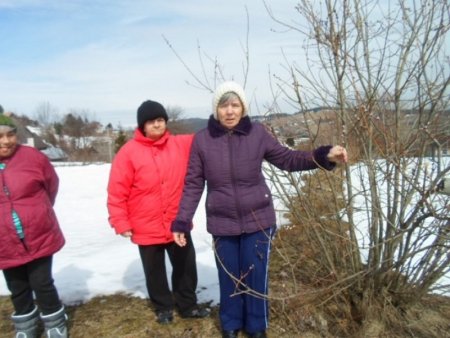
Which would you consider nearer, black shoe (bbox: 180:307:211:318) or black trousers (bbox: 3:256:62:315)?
black trousers (bbox: 3:256:62:315)

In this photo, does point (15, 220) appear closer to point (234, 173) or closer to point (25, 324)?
point (25, 324)

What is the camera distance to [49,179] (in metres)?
2.85

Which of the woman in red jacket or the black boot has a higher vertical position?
the woman in red jacket

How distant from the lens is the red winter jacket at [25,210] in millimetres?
2613

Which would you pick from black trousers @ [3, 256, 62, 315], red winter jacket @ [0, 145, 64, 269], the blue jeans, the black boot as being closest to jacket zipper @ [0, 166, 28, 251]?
red winter jacket @ [0, 145, 64, 269]

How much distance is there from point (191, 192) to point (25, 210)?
41.0 inches

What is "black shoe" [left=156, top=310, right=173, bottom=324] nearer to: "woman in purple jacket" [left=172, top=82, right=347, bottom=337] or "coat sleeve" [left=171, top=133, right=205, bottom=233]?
"woman in purple jacket" [left=172, top=82, right=347, bottom=337]

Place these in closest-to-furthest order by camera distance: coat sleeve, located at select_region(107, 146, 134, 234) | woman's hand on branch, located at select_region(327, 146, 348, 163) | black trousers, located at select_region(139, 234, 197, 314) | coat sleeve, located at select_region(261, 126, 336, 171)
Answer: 1. woman's hand on branch, located at select_region(327, 146, 348, 163)
2. coat sleeve, located at select_region(261, 126, 336, 171)
3. coat sleeve, located at select_region(107, 146, 134, 234)
4. black trousers, located at select_region(139, 234, 197, 314)

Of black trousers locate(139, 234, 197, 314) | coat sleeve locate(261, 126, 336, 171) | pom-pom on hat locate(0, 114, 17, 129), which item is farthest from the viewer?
black trousers locate(139, 234, 197, 314)

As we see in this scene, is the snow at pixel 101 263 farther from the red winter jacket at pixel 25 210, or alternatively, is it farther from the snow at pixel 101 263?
the red winter jacket at pixel 25 210

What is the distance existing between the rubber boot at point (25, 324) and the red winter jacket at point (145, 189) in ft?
2.72

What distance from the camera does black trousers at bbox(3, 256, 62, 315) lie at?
2.72 m

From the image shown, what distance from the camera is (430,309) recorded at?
3.09 m

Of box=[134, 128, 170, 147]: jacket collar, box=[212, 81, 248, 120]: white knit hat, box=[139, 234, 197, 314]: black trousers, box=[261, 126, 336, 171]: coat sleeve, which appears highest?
box=[212, 81, 248, 120]: white knit hat
